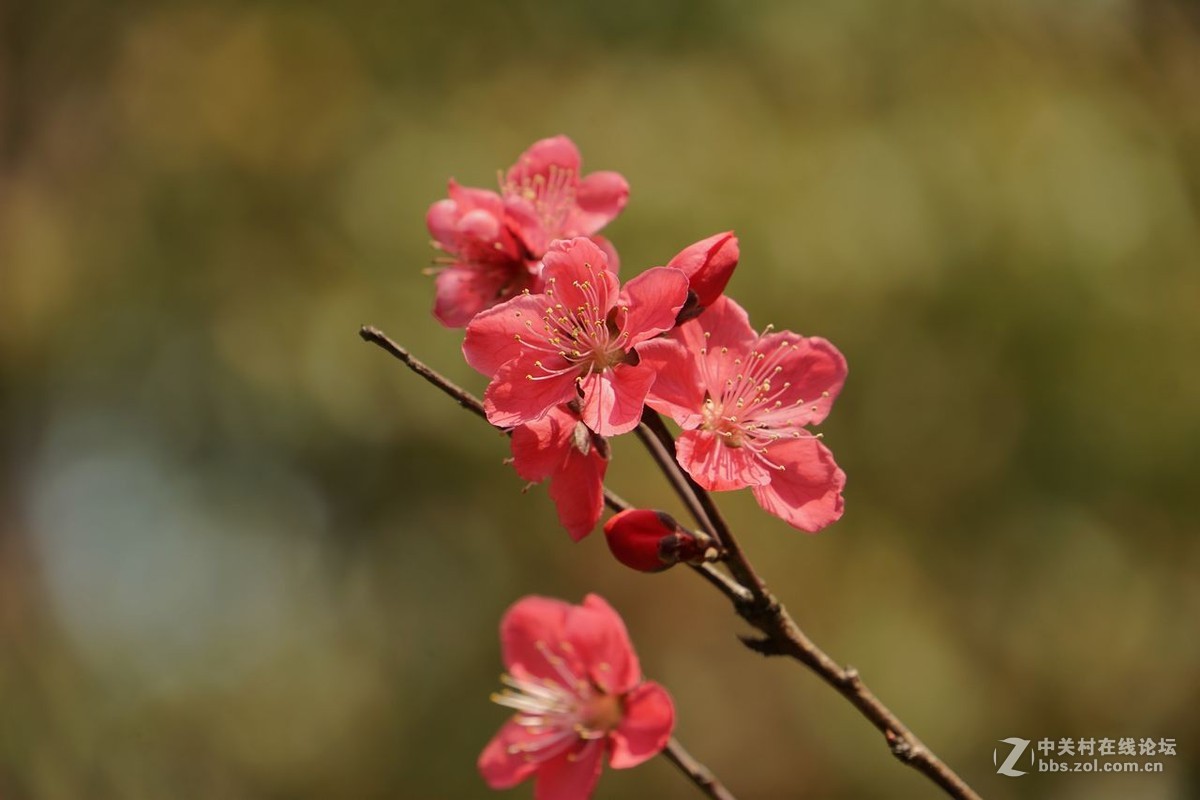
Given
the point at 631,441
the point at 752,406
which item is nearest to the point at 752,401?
the point at 752,406

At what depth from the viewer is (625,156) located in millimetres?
3732

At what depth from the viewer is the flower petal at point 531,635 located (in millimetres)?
1001

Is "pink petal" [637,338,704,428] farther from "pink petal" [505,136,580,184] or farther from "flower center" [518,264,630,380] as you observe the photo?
"pink petal" [505,136,580,184]

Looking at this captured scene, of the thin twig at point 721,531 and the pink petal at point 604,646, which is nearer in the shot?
the thin twig at point 721,531

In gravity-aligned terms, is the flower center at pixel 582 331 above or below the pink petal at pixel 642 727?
above

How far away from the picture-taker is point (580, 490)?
0.78 m

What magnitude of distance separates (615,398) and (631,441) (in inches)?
106

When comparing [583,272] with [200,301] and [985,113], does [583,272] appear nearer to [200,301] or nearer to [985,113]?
[985,113]

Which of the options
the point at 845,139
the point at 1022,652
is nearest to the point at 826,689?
the point at 1022,652

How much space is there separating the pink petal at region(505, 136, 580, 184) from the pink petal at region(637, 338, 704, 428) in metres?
0.30

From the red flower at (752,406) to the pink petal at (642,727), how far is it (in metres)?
0.20

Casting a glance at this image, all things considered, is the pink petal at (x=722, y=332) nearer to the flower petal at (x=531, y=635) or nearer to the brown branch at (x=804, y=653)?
the brown branch at (x=804, y=653)
